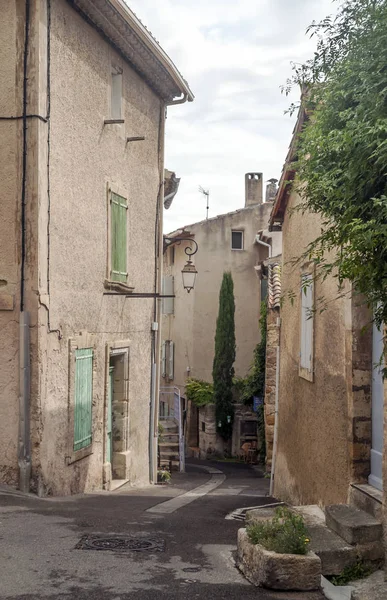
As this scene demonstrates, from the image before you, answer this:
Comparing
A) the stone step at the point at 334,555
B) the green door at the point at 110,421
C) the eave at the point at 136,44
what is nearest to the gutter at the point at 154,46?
the eave at the point at 136,44

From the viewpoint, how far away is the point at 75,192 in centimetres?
1016

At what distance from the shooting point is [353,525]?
6.18 m

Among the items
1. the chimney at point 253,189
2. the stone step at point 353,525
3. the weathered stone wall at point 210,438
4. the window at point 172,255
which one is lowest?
the weathered stone wall at point 210,438

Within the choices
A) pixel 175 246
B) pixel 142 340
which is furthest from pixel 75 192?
pixel 175 246

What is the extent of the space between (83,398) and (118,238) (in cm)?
272

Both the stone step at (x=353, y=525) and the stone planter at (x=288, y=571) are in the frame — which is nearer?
the stone planter at (x=288, y=571)

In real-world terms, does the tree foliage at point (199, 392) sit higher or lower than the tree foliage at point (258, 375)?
lower

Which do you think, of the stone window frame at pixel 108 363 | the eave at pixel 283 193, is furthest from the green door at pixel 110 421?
the eave at pixel 283 193

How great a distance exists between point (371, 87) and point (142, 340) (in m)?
9.22

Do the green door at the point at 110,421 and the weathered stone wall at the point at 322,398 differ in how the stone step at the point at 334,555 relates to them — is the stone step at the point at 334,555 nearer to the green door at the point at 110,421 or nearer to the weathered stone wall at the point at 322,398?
the weathered stone wall at the point at 322,398

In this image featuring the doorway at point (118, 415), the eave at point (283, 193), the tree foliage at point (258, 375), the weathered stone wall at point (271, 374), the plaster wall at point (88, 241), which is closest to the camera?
the plaster wall at point (88, 241)

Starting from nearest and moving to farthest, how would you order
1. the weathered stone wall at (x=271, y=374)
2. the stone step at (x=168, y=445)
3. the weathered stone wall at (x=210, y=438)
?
the weathered stone wall at (x=271, y=374)
the stone step at (x=168, y=445)
the weathered stone wall at (x=210, y=438)

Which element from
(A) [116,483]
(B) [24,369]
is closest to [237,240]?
(A) [116,483]

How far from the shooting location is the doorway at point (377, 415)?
7.09 meters
